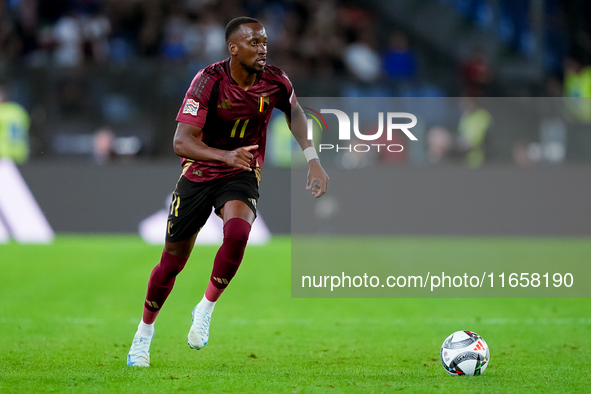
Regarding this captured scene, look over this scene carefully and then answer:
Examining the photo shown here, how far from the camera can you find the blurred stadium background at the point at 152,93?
14078 mm

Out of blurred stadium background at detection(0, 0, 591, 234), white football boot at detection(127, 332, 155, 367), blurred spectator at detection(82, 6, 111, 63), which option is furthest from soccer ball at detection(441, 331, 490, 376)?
blurred spectator at detection(82, 6, 111, 63)

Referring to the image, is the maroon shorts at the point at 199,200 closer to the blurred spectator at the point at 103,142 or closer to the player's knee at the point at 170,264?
the player's knee at the point at 170,264

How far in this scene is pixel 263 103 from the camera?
5812 mm

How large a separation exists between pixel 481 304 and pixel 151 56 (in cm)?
973

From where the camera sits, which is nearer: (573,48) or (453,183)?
(453,183)

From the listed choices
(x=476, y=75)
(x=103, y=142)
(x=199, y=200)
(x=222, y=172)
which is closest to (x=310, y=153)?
(x=222, y=172)

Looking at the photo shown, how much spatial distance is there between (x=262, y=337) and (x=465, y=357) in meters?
2.30

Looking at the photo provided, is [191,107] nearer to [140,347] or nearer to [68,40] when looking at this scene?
[140,347]

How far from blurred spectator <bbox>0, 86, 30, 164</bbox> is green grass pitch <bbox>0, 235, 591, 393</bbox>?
2.93 m

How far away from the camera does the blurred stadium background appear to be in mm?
14078

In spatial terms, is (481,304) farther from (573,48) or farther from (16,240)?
(573,48)

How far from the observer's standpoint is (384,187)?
14320 mm

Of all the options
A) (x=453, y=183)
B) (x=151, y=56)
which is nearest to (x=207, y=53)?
(x=151, y=56)

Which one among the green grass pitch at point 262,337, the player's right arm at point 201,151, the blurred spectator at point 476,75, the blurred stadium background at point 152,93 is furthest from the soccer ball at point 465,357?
the blurred spectator at point 476,75
